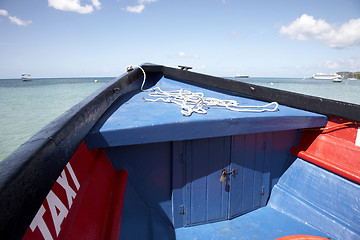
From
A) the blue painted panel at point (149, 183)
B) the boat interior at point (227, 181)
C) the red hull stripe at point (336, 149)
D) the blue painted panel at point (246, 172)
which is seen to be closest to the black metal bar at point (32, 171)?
the boat interior at point (227, 181)

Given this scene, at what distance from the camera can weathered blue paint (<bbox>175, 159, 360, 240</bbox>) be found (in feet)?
5.69

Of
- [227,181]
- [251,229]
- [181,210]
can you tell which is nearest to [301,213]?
[251,229]

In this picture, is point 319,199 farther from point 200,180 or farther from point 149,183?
point 149,183

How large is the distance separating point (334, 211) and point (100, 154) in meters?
2.16

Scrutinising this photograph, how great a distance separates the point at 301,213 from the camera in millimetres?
2045

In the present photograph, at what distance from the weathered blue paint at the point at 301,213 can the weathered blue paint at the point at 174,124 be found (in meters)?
0.58

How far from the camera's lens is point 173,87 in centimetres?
344

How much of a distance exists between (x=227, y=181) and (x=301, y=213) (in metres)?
0.82

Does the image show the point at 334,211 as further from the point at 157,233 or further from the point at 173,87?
the point at 173,87

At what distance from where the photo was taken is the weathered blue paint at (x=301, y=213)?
5.69 feet

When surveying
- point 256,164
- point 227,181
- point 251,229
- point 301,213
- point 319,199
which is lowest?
point 251,229

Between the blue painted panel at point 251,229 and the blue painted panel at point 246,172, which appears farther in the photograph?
the blue painted panel at point 246,172

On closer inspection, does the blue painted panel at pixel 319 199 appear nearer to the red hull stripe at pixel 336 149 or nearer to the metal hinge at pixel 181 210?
the red hull stripe at pixel 336 149

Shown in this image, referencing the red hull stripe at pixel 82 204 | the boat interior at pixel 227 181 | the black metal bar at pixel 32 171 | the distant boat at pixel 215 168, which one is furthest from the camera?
the boat interior at pixel 227 181
